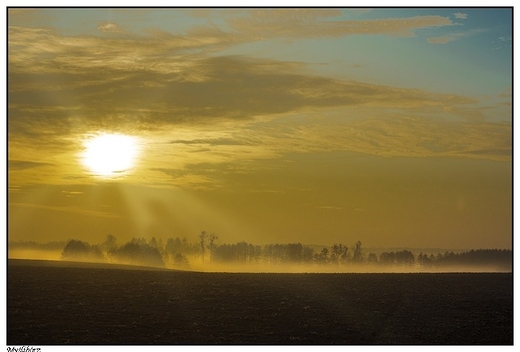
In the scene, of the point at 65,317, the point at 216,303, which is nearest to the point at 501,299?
the point at 216,303

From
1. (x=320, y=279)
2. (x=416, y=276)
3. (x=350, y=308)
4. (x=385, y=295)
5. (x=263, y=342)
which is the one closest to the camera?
(x=263, y=342)

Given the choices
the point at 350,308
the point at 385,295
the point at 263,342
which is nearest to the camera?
the point at 263,342

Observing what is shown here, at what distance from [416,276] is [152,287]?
102ft

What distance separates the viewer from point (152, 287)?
194 ft

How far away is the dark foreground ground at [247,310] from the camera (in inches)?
1681

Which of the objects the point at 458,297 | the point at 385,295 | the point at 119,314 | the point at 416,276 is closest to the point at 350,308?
the point at 385,295

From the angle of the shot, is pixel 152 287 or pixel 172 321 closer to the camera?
pixel 172 321

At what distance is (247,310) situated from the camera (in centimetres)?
4941

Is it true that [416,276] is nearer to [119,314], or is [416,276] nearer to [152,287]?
[152,287]

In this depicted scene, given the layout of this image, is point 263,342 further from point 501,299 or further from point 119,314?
point 501,299

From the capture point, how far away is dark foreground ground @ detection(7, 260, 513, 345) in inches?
1681

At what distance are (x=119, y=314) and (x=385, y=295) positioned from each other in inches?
880

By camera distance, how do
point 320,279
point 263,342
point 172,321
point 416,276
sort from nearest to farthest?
1. point 263,342
2. point 172,321
3. point 320,279
4. point 416,276

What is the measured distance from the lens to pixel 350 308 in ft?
168
